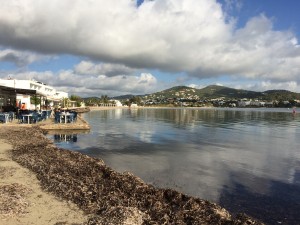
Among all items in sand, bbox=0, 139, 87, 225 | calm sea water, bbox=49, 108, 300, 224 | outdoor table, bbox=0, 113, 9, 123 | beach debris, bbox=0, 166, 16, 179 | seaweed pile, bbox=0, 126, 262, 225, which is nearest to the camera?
sand, bbox=0, 139, 87, 225

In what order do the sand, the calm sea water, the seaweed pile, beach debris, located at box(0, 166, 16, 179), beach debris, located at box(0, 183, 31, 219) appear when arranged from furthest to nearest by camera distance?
1. beach debris, located at box(0, 166, 16, 179)
2. the calm sea water
3. the seaweed pile
4. beach debris, located at box(0, 183, 31, 219)
5. the sand

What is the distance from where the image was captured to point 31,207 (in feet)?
32.1

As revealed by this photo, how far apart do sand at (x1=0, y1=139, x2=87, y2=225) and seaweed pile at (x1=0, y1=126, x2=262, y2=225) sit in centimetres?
38

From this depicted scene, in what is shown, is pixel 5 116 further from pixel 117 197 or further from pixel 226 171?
pixel 117 197

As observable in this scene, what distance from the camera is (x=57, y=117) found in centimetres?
4441

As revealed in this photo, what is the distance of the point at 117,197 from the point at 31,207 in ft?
9.72

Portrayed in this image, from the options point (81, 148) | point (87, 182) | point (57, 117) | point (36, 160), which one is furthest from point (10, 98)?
point (87, 182)

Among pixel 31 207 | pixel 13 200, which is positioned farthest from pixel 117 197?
pixel 13 200

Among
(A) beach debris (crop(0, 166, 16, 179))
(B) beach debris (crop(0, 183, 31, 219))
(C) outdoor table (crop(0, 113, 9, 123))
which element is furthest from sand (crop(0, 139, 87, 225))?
(C) outdoor table (crop(0, 113, 9, 123))

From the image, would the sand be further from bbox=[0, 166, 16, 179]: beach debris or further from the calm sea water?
the calm sea water

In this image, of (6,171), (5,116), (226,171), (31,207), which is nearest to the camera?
(31,207)

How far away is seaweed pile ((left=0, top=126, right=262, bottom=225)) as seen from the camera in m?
9.29

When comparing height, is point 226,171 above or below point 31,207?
below

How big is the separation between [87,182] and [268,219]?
731 cm
